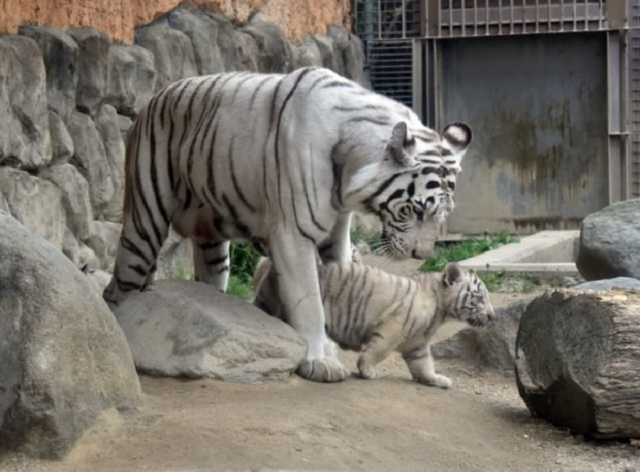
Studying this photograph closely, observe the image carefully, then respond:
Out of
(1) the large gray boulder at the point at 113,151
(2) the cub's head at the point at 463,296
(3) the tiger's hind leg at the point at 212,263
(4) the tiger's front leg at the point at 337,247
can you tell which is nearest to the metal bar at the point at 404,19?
(1) the large gray boulder at the point at 113,151

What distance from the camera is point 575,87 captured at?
13.1m

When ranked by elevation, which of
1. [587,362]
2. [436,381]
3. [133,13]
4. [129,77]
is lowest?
[436,381]

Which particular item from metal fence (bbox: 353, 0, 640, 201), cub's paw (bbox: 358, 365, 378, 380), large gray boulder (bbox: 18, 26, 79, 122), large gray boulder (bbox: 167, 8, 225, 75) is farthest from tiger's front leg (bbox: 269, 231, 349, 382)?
metal fence (bbox: 353, 0, 640, 201)

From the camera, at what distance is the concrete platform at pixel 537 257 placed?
377 inches

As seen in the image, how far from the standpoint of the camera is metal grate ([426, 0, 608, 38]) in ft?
41.9

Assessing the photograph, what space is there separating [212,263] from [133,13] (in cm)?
290

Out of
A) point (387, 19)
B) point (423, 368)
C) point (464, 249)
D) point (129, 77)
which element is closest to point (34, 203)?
point (129, 77)

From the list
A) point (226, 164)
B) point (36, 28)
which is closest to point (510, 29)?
point (36, 28)

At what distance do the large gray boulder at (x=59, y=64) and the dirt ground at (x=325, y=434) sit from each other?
9.28 feet

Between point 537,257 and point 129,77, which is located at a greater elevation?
point 129,77

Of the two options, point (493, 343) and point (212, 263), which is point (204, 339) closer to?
point (212, 263)

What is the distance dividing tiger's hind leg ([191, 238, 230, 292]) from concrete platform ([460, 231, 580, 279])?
3.70 meters

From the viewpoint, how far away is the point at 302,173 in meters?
5.32

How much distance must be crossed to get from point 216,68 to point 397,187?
462 cm
